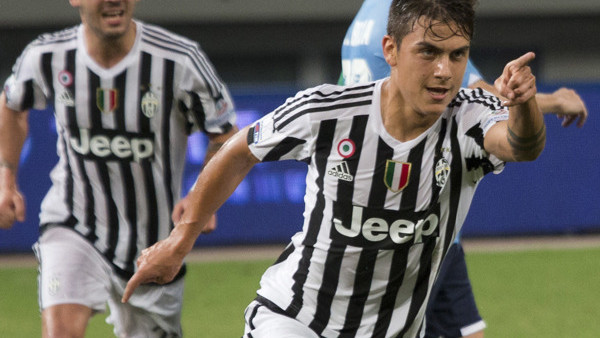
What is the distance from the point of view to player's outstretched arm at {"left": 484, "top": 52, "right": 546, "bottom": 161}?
9.82 ft

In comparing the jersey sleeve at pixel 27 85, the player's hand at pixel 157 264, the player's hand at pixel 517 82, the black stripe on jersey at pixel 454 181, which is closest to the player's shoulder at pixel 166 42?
the jersey sleeve at pixel 27 85

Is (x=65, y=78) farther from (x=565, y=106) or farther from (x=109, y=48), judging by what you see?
(x=565, y=106)

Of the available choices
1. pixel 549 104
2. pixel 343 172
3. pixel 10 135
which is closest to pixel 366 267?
pixel 343 172

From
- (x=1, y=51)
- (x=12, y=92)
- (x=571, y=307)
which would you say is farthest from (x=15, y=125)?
(x=1, y=51)

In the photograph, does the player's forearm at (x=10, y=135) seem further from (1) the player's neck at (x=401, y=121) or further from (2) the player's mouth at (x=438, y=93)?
(2) the player's mouth at (x=438, y=93)

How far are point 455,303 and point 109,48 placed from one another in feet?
7.07

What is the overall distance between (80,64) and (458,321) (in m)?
2.30

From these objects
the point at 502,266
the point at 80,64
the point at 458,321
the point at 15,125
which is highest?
the point at 80,64

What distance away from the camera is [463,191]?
12.2 feet

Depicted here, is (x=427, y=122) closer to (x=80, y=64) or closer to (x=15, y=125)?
(x=80, y=64)

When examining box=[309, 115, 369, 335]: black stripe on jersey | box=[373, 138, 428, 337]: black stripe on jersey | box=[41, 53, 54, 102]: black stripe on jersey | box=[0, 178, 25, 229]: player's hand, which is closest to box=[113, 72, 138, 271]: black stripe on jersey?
box=[41, 53, 54, 102]: black stripe on jersey

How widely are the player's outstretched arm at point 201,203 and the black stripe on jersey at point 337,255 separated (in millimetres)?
369

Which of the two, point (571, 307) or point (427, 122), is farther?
point (571, 307)

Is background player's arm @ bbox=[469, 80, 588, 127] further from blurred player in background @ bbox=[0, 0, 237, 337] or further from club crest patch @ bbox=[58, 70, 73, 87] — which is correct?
club crest patch @ bbox=[58, 70, 73, 87]
